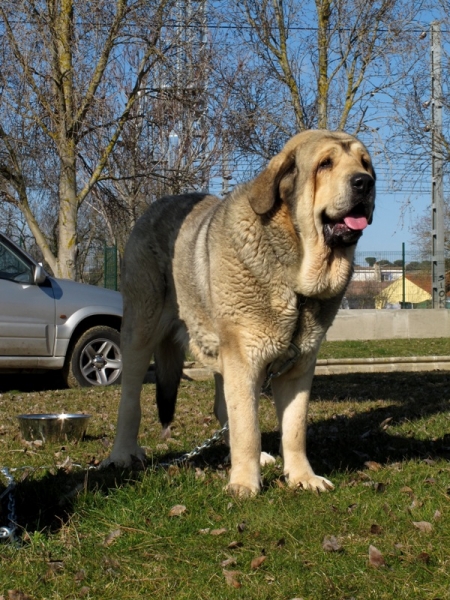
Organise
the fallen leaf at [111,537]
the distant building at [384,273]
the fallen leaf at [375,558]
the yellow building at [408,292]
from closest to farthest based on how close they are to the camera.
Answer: the fallen leaf at [375,558] → the fallen leaf at [111,537] → the distant building at [384,273] → the yellow building at [408,292]

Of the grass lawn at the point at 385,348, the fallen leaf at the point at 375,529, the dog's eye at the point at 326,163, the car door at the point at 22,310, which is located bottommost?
the fallen leaf at the point at 375,529

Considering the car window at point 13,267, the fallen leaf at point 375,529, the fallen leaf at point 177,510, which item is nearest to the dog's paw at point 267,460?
the fallen leaf at point 177,510

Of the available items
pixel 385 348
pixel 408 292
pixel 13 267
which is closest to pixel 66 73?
pixel 13 267

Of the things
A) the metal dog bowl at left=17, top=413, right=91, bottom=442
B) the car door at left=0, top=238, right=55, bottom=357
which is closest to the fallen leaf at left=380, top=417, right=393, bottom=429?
the metal dog bowl at left=17, top=413, right=91, bottom=442

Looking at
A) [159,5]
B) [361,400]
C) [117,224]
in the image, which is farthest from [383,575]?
[117,224]

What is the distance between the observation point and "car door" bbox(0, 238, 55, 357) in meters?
10.5

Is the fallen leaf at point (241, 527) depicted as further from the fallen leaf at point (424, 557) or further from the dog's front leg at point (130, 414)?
the dog's front leg at point (130, 414)

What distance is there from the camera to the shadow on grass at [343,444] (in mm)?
4223

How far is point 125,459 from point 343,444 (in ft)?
5.41

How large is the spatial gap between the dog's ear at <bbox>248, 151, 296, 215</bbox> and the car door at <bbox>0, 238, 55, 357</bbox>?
663 centimetres

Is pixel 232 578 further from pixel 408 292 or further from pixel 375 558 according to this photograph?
pixel 408 292

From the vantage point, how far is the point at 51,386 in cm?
1183

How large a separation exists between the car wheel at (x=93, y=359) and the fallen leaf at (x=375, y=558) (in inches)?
313

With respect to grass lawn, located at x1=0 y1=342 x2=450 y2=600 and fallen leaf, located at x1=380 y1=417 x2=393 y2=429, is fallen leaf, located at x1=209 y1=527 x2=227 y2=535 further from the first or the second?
fallen leaf, located at x1=380 y1=417 x2=393 y2=429
